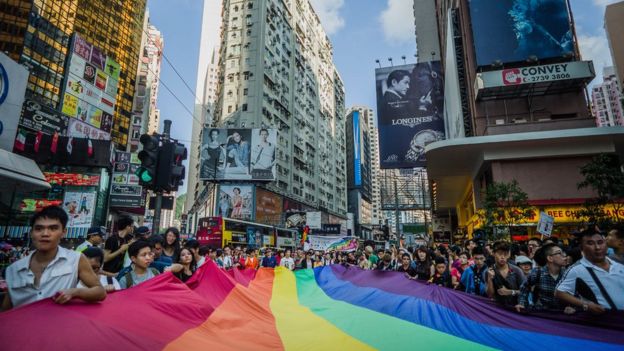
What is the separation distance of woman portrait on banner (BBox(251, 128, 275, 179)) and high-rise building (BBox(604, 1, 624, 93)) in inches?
1431

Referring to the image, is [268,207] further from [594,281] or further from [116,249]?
[594,281]

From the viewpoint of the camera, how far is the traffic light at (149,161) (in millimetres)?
6766

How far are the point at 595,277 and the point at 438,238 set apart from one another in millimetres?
39160

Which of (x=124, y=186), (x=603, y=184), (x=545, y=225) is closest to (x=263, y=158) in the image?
(x=124, y=186)

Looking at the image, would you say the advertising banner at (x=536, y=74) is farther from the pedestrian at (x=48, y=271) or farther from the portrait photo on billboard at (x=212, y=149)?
the portrait photo on billboard at (x=212, y=149)

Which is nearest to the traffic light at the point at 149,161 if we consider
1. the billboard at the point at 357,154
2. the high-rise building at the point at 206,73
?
the high-rise building at the point at 206,73

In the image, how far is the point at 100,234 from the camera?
6.62 metres

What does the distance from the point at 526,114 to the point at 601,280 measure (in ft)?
68.6

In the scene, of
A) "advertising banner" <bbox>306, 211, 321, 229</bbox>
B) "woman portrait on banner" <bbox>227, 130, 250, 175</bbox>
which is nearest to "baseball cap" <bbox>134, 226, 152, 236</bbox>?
"woman portrait on banner" <bbox>227, 130, 250, 175</bbox>

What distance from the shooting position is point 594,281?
3.76 meters

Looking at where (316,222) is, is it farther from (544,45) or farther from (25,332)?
(25,332)

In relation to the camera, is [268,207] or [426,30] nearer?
[426,30]

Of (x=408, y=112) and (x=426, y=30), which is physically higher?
(x=426, y=30)

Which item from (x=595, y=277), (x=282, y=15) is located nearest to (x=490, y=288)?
(x=595, y=277)
